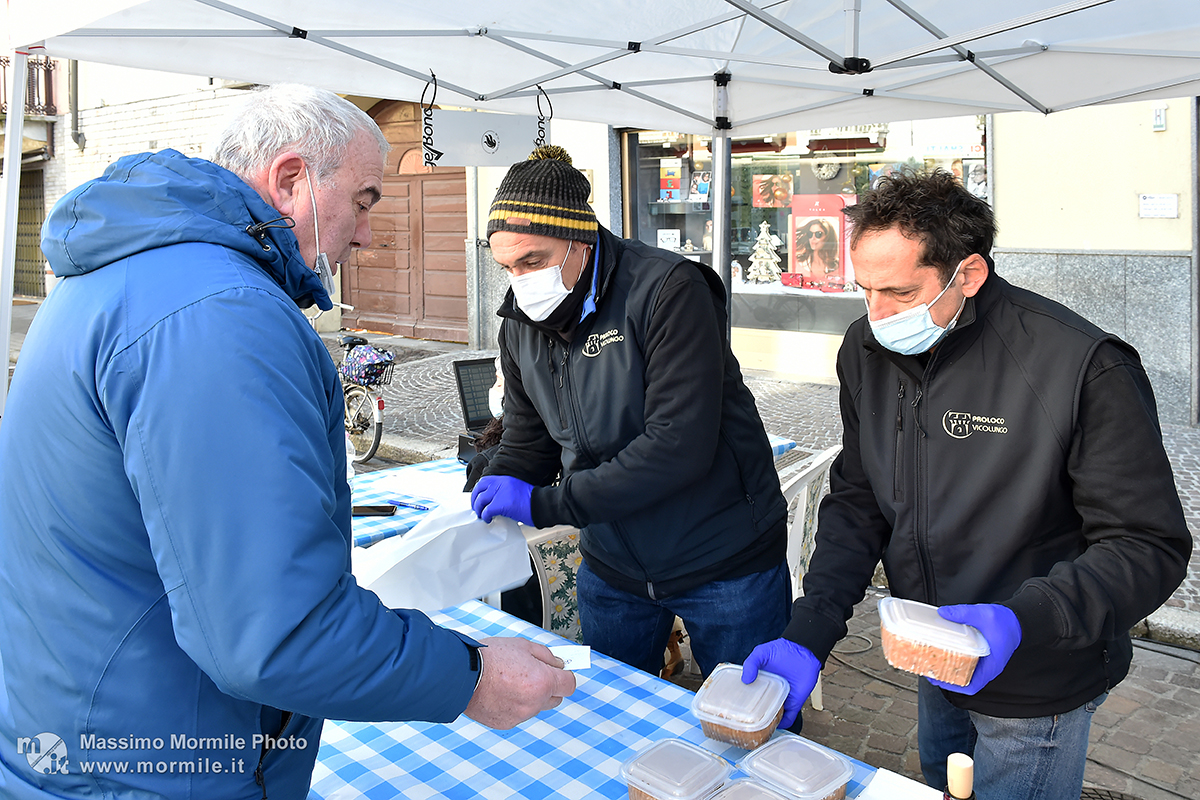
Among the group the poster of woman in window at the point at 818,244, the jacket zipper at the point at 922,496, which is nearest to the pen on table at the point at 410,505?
the jacket zipper at the point at 922,496

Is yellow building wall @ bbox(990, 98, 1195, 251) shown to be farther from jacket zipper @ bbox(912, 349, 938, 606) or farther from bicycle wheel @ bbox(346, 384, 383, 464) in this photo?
jacket zipper @ bbox(912, 349, 938, 606)

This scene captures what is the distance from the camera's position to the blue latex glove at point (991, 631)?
1.51m

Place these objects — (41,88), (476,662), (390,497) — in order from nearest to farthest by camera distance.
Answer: (476,662) → (390,497) → (41,88)

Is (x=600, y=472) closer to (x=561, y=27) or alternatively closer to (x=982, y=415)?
(x=982, y=415)

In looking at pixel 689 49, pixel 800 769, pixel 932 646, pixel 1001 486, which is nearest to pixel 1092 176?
pixel 689 49

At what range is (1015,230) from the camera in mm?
7781

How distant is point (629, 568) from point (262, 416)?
141 cm

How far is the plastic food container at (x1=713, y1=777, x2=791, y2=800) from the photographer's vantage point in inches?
57.7

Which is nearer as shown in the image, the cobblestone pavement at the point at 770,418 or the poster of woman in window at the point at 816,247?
the cobblestone pavement at the point at 770,418

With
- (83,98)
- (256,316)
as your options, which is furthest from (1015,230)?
(83,98)

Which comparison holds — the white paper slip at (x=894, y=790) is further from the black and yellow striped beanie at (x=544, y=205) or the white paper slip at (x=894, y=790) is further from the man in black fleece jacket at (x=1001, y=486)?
the black and yellow striped beanie at (x=544, y=205)

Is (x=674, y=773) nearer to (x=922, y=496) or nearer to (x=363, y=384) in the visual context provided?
(x=922, y=496)

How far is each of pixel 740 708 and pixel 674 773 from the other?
0.63 feet

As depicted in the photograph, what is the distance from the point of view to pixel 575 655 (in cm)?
202
